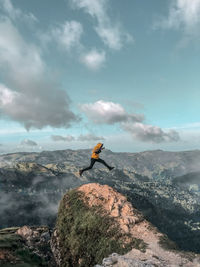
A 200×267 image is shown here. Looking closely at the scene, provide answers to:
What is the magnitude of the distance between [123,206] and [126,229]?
20.0ft

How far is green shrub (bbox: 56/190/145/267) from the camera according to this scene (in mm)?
30125

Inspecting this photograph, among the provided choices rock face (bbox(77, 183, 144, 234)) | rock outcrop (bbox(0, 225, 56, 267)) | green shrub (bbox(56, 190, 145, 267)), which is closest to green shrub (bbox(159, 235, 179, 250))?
green shrub (bbox(56, 190, 145, 267))

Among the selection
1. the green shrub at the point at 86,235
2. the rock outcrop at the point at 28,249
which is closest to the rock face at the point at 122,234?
the green shrub at the point at 86,235

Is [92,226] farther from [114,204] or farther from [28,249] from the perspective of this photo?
[28,249]

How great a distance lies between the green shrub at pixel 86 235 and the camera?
3012cm

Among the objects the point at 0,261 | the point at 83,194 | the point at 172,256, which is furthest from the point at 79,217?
the point at 172,256

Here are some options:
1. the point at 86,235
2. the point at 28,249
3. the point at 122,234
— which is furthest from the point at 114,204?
the point at 28,249

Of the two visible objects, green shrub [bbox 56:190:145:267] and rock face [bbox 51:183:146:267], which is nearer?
green shrub [bbox 56:190:145:267]

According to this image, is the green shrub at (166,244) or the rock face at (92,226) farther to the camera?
the rock face at (92,226)

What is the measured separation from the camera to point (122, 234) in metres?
30.9

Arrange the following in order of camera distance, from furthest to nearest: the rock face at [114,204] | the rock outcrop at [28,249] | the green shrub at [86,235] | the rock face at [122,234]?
the rock outcrop at [28,249], the rock face at [114,204], the green shrub at [86,235], the rock face at [122,234]

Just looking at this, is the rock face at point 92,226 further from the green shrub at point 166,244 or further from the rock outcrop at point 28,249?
the rock outcrop at point 28,249

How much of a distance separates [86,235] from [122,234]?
7337mm

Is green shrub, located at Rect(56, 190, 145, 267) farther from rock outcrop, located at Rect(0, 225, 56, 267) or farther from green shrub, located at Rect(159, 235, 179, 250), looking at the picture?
rock outcrop, located at Rect(0, 225, 56, 267)
